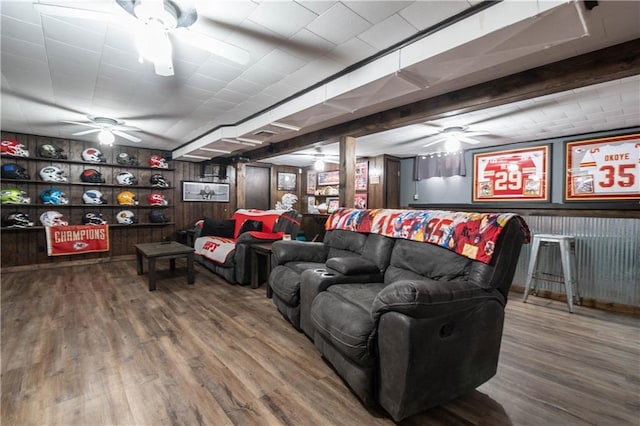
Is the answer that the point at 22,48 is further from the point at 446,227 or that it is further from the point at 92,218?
the point at 92,218

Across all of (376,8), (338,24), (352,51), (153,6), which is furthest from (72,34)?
(376,8)

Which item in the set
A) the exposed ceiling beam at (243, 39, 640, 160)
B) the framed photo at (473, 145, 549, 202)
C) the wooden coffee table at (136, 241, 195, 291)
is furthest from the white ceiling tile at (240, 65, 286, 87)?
the framed photo at (473, 145, 549, 202)

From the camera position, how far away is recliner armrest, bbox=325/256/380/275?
2.18 metres

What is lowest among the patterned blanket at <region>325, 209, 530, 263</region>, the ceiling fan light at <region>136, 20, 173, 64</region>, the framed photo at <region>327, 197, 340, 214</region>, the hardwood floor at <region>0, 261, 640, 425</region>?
the hardwood floor at <region>0, 261, 640, 425</region>

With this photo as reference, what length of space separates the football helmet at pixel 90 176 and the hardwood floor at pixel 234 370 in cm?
271

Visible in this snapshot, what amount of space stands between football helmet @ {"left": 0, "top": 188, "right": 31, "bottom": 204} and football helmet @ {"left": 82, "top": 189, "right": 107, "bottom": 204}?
768mm

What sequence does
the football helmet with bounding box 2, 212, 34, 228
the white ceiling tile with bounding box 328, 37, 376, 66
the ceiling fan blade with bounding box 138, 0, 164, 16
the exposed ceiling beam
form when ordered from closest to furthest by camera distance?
the ceiling fan blade with bounding box 138, 0, 164, 16 → the exposed ceiling beam → the white ceiling tile with bounding box 328, 37, 376, 66 → the football helmet with bounding box 2, 212, 34, 228

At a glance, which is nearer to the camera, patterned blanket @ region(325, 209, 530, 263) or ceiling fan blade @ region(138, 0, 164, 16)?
ceiling fan blade @ region(138, 0, 164, 16)

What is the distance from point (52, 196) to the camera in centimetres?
484

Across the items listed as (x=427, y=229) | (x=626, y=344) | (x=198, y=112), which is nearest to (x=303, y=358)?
(x=427, y=229)

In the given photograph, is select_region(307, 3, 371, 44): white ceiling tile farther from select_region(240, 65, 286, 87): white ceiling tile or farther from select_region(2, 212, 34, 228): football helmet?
select_region(2, 212, 34, 228): football helmet

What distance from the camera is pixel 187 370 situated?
6.17 feet

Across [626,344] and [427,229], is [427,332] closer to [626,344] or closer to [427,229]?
[427,229]

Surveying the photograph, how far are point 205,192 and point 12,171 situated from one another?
3.13m
